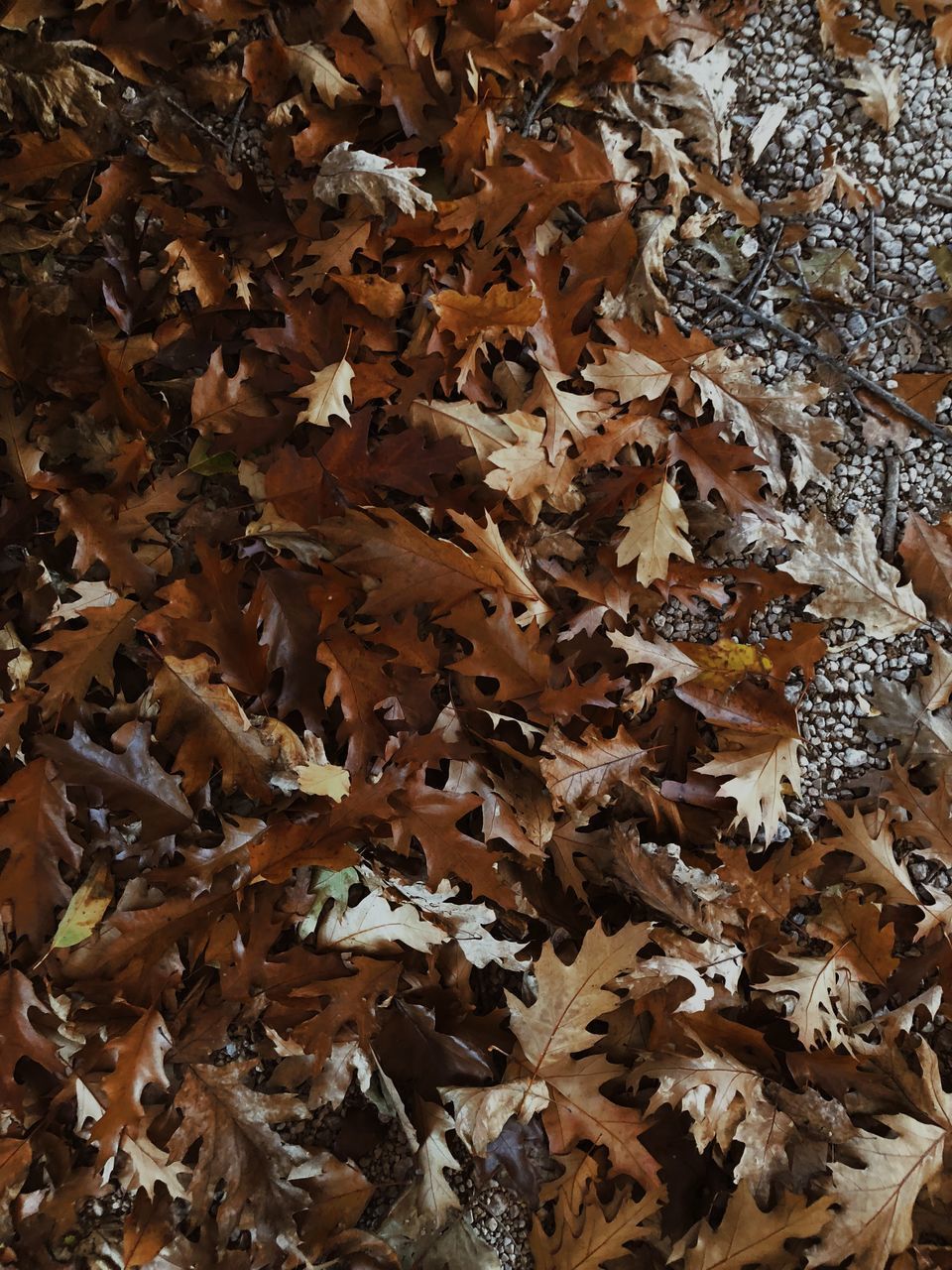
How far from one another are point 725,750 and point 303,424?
3.74ft

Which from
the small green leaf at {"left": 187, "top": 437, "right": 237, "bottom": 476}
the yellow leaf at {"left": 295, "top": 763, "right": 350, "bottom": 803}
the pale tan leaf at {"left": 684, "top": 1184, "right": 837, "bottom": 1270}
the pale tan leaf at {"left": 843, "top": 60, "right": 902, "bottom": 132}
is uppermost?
the pale tan leaf at {"left": 843, "top": 60, "right": 902, "bottom": 132}

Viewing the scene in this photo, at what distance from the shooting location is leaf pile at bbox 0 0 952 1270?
1714 millimetres

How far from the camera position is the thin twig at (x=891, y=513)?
1971mm

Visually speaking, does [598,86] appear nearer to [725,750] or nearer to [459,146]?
[459,146]

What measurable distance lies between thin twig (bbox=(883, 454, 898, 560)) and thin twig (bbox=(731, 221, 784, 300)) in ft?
1.67

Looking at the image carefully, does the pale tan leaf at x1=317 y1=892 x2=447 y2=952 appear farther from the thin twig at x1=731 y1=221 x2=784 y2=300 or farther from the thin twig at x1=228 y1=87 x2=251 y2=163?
the thin twig at x1=228 y1=87 x2=251 y2=163

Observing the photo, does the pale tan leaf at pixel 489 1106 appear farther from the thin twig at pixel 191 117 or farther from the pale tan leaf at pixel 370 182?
the thin twig at pixel 191 117

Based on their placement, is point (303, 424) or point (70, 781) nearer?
point (70, 781)

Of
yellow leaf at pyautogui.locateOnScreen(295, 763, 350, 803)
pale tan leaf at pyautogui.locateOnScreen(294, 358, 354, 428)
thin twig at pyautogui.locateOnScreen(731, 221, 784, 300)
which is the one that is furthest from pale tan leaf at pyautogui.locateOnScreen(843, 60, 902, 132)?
yellow leaf at pyautogui.locateOnScreen(295, 763, 350, 803)

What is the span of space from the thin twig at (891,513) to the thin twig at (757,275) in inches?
20.0

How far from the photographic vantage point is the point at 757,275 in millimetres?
1988

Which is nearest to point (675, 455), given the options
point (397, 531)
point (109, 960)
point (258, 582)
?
point (397, 531)

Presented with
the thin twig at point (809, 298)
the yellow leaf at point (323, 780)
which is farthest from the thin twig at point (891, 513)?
the yellow leaf at point (323, 780)

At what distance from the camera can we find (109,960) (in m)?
1.72
